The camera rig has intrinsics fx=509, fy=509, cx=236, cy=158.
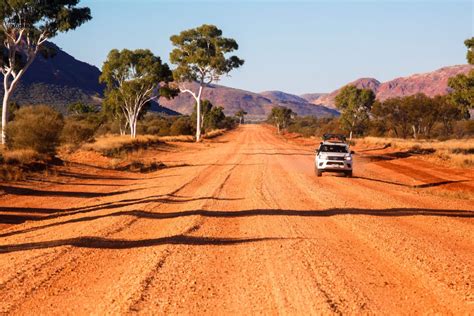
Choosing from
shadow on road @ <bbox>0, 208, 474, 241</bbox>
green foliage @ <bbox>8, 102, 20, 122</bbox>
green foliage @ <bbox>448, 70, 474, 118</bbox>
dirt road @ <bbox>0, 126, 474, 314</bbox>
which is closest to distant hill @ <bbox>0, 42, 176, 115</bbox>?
green foliage @ <bbox>8, 102, 20, 122</bbox>

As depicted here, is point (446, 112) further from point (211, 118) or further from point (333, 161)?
point (333, 161)

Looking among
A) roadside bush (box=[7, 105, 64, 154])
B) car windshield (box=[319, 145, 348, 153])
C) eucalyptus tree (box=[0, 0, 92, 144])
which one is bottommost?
car windshield (box=[319, 145, 348, 153])

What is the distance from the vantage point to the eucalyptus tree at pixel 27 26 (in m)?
27.1

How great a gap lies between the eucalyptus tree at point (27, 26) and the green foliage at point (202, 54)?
2815cm

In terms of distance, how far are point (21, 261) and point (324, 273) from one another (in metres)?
4.39

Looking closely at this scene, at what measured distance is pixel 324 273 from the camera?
6.96 meters

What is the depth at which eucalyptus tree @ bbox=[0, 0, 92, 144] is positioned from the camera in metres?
27.1

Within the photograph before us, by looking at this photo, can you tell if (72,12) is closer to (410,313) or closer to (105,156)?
(105,156)

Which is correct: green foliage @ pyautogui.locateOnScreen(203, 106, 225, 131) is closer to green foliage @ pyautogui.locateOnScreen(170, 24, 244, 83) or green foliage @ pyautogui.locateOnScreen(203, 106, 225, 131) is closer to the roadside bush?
green foliage @ pyautogui.locateOnScreen(170, 24, 244, 83)

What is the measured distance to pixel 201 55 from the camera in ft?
189

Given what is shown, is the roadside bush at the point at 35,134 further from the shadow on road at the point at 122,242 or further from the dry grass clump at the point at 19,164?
the shadow on road at the point at 122,242

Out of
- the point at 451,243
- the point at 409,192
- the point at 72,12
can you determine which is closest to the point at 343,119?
the point at 72,12

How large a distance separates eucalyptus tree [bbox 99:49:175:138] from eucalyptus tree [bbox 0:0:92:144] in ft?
79.6

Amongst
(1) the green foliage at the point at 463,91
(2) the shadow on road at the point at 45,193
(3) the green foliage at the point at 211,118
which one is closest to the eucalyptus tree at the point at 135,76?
(1) the green foliage at the point at 463,91
